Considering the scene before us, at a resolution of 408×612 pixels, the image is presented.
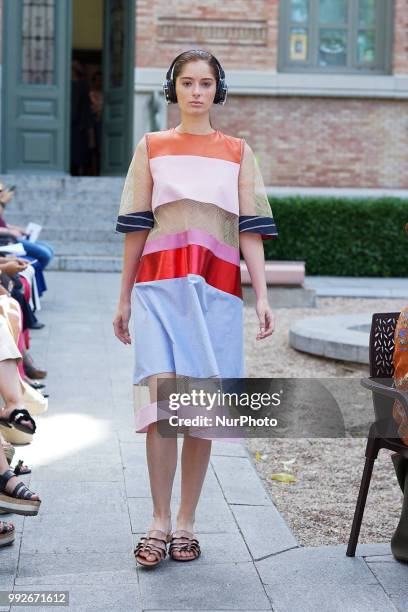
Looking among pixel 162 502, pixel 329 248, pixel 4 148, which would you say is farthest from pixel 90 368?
pixel 4 148

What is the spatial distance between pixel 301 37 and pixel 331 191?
8.16 ft

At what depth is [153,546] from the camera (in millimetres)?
4113

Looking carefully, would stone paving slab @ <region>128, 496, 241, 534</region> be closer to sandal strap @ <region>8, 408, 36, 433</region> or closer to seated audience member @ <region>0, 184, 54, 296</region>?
sandal strap @ <region>8, 408, 36, 433</region>

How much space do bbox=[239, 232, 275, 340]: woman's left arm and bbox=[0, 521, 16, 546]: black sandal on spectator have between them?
1217mm

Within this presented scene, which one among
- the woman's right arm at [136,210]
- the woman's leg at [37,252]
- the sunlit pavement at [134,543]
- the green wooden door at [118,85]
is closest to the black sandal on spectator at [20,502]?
the sunlit pavement at [134,543]

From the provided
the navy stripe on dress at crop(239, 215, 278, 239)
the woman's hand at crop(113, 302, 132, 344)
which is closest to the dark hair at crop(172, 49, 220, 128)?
the navy stripe on dress at crop(239, 215, 278, 239)

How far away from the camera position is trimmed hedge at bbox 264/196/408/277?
15312mm

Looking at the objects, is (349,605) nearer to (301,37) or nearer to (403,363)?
(403,363)

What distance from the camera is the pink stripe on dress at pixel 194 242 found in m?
4.14

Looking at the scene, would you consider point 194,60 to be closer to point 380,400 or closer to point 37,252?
point 380,400

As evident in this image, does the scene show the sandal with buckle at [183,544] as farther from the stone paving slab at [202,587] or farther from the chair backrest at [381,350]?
the chair backrest at [381,350]

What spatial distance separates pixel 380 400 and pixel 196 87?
4.49ft

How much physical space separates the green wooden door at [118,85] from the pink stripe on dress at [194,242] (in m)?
13.1

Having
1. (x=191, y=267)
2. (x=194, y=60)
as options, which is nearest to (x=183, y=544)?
(x=191, y=267)
